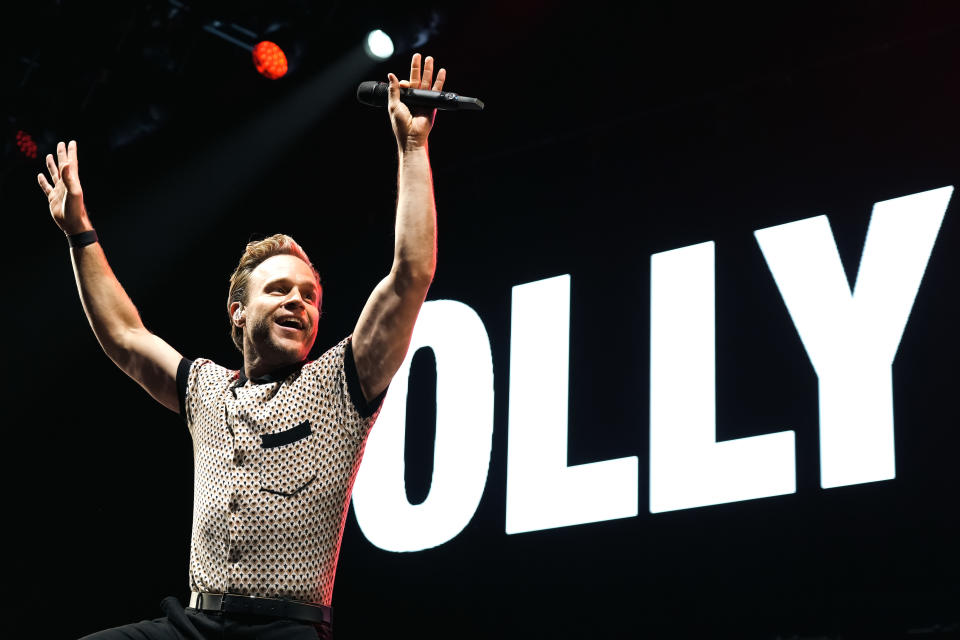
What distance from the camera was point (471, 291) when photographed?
5.61 metres

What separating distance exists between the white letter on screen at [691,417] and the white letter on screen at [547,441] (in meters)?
0.18

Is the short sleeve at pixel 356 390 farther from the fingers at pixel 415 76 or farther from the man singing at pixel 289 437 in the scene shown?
the fingers at pixel 415 76

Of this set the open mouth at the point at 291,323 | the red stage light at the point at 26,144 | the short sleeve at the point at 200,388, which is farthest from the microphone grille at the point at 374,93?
the red stage light at the point at 26,144

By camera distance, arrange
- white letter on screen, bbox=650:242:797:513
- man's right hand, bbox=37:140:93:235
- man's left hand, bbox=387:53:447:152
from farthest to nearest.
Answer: white letter on screen, bbox=650:242:797:513
man's right hand, bbox=37:140:93:235
man's left hand, bbox=387:53:447:152

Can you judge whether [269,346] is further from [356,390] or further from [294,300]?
[356,390]

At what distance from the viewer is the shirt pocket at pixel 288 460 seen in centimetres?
238

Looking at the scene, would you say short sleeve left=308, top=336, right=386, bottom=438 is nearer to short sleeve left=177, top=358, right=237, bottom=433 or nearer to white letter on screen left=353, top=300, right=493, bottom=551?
short sleeve left=177, top=358, right=237, bottom=433

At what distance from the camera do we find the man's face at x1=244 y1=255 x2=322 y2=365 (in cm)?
250

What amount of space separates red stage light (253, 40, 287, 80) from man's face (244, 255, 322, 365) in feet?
11.5

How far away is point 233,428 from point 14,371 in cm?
526

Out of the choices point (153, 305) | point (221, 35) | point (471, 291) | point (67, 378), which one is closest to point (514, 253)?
point (471, 291)

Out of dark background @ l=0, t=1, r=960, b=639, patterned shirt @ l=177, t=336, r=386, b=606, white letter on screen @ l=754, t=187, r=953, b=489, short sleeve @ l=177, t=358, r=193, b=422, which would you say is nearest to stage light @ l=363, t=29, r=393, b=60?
dark background @ l=0, t=1, r=960, b=639

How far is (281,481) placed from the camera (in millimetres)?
2375

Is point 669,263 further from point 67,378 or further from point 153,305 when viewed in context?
point 67,378
